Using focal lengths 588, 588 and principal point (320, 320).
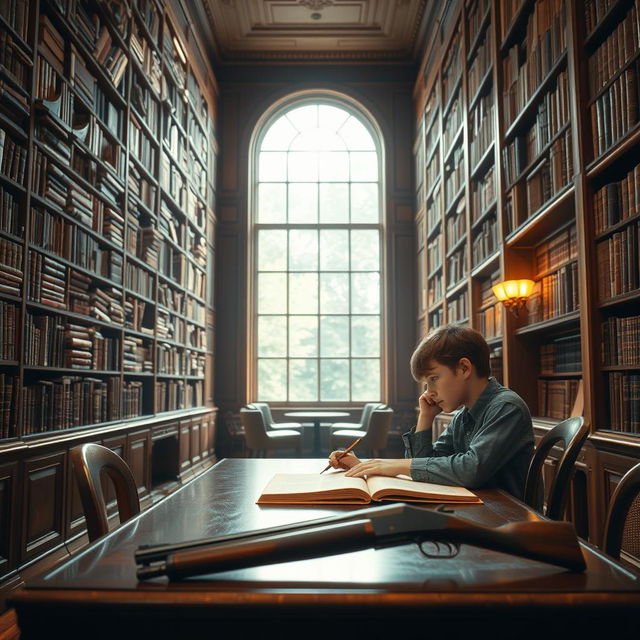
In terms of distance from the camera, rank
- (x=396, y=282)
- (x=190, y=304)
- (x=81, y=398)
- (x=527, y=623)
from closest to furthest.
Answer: (x=527, y=623) < (x=81, y=398) < (x=190, y=304) < (x=396, y=282)

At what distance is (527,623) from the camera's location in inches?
27.8

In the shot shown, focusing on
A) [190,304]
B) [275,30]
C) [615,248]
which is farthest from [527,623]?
[275,30]

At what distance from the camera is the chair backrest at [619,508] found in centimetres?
113

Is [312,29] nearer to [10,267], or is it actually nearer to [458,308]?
[458,308]

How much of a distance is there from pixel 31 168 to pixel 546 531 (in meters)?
2.93

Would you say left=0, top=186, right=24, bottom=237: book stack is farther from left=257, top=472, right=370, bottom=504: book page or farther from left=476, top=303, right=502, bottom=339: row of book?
left=476, top=303, right=502, bottom=339: row of book

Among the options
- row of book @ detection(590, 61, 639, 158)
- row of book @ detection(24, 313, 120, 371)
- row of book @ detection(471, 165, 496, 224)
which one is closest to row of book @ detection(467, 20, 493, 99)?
row of book @ detection(471, 165, 496, 224)

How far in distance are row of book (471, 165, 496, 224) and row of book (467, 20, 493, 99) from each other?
750mm

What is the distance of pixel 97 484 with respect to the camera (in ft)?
4.24

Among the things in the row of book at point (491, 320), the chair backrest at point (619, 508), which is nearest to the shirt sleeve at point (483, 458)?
the chair backrest at point (619, 508)

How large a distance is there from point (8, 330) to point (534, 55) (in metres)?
3.34

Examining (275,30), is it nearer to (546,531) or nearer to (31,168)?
(31,168)

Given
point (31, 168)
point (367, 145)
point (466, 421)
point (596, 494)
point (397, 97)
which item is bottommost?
point (596, 494)

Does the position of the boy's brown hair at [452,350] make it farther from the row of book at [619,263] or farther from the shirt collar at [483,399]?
the row of book at [619,263]
